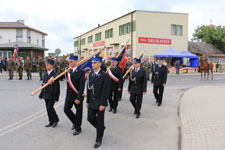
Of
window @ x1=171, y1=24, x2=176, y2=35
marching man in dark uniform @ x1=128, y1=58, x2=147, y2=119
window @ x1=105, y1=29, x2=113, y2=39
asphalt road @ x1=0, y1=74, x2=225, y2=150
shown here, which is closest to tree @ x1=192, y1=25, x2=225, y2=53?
window @ x1=171, y1=24, x2=176, y2=35

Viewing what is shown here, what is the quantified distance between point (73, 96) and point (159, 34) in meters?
29.0

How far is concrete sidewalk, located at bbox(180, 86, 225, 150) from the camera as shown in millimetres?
4418

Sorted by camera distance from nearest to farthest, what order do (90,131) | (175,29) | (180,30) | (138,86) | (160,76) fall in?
(90,131)
(138,86)
(160,76)
(175,29)
(180,30)

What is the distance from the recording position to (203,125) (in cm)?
568

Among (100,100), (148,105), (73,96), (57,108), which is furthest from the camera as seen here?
(148,105)

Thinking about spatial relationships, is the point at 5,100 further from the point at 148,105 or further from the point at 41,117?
the point at 148,105

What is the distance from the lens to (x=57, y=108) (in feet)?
26.5

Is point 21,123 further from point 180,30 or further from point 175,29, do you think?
point 180,30

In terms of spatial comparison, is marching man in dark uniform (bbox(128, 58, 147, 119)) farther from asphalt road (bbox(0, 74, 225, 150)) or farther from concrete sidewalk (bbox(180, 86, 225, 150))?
concrete sidewalk (bbox(180, 86, 225, 150))

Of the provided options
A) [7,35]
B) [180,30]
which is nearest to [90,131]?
[180,30]

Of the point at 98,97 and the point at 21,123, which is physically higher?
the point at 98,97

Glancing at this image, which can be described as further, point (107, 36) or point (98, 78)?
point (107, 36)

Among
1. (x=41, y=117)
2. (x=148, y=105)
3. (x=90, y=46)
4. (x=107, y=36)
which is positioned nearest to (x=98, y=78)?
(x=41, y=117)

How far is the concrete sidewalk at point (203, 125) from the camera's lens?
14.5 ft
